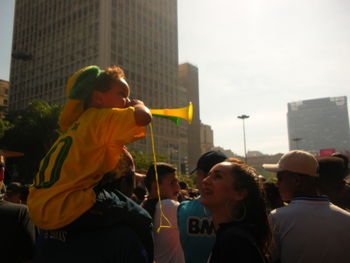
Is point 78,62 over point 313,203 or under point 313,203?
over

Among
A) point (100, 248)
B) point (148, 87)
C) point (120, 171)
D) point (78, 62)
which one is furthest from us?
point (148, 87)

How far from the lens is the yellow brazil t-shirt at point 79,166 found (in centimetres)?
186

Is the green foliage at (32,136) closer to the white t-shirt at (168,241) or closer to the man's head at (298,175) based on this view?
the white t-shirt at (168,241)

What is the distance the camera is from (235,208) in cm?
248

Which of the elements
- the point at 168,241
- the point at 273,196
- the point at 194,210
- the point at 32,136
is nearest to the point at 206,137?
the point at 32,136

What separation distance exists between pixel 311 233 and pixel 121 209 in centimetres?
175

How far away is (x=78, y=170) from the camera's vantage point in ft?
6.29

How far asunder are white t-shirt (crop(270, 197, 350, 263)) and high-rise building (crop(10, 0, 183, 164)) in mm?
71217

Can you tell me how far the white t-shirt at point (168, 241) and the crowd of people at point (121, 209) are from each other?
2.17 feet

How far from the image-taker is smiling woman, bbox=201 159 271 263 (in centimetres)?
203

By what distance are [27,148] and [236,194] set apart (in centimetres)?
4202

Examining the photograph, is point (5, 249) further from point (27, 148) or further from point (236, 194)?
point (27, 148)

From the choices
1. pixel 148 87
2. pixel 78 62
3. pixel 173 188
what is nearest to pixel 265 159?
pixel 148 87

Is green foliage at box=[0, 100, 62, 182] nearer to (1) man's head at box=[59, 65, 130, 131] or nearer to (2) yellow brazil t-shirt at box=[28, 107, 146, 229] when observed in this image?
(1) man's head at box=[59, 65, 130, 131]
